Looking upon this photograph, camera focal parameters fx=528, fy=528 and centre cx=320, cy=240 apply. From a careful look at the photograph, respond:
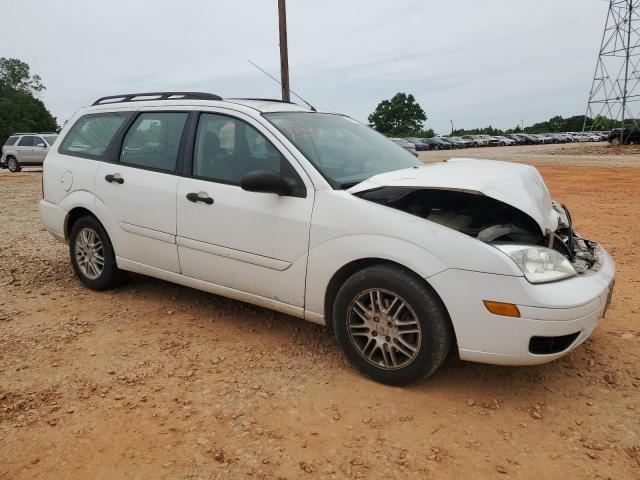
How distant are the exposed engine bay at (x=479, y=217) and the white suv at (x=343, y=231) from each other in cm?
1

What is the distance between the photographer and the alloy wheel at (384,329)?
299 cm

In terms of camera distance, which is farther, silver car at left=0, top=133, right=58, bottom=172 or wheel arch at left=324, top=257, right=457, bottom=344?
silver car at left=0, top=133, right=58, bottom=172

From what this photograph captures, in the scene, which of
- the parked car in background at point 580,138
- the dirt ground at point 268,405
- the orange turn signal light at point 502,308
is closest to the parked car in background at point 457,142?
the parked car in background at point 580,138

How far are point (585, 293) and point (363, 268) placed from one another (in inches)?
48.2

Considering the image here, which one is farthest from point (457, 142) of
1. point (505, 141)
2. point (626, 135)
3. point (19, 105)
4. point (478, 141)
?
point (19, 105)

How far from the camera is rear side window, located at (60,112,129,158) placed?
4.62 m

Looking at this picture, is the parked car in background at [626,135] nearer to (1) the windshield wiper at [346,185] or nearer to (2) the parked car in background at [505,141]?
(2) the parked car in background at [505,141]

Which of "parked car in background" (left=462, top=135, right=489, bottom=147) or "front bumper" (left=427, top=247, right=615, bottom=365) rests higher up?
"parked car in background" (left=462, top=135, right=489, bottom=147)

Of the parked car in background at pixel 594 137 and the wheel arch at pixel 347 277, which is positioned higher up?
the parked car in background at pixel 594 137

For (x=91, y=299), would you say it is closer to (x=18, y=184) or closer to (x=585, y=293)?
(x=585, y=293)

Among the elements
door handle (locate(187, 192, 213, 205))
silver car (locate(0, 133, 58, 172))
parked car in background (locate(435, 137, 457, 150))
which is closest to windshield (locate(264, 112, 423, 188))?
door handle (locate(187, 192, 213, 205))

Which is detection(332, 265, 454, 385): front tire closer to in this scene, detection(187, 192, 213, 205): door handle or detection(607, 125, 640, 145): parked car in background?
detection(187, 192, 213, 205): door handle

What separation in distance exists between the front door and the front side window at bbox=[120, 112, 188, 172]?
23cm

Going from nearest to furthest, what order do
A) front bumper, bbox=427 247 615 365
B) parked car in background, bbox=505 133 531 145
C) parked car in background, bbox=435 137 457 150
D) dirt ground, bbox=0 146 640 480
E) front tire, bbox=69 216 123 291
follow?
Answer: 1. dirt ground, bbox=0 146 640 480
2. front bumper, bbox=427 247 615 365
3. front tire, bbox=69 216 123 291
4. parked car in background, bbox=435 137 457 150
5. parked car in background, bbox=505 133 531 145
